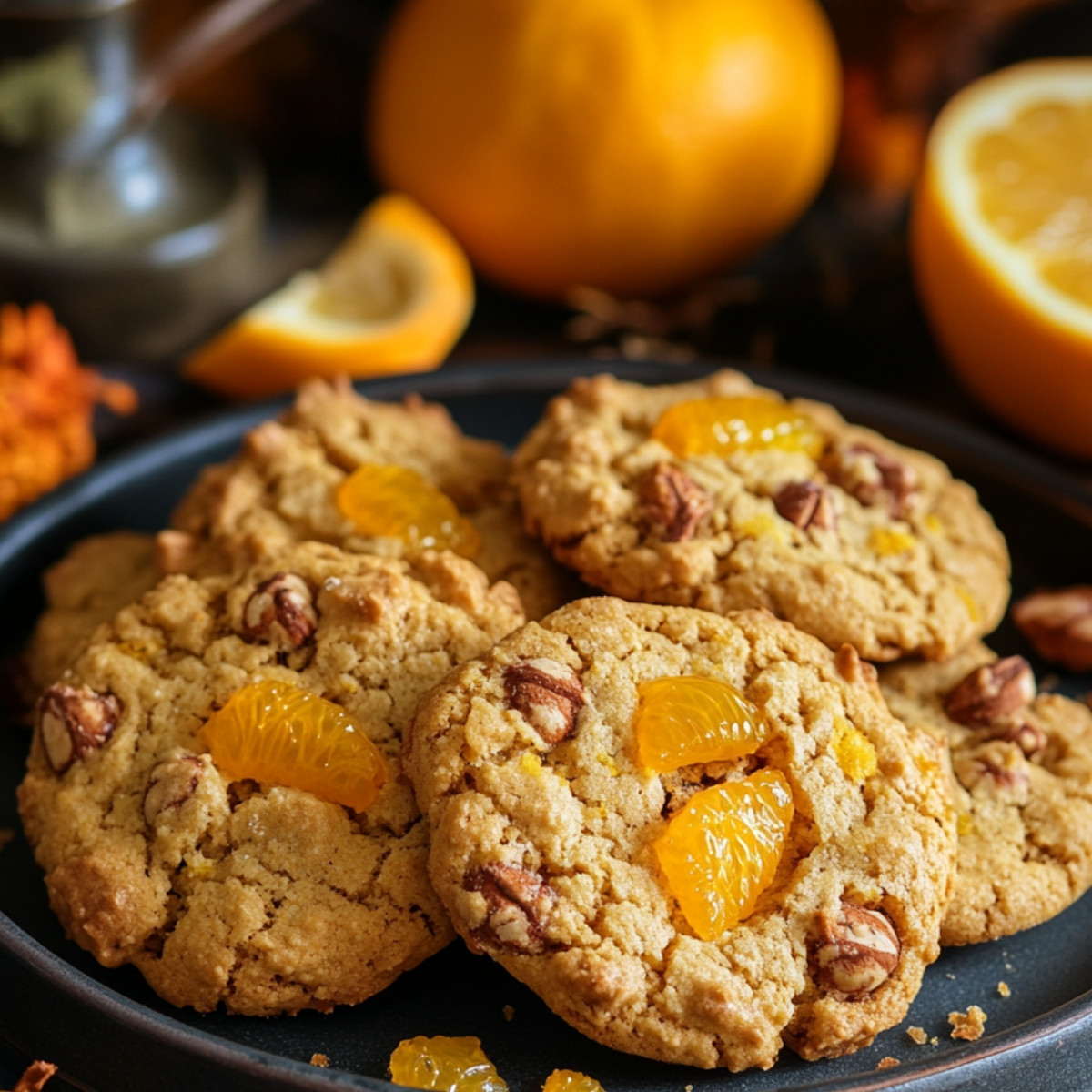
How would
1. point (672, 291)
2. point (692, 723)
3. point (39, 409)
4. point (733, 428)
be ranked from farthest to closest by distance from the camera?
point (672, 291), point (39, 409), point (733, 428), point (692, 723)

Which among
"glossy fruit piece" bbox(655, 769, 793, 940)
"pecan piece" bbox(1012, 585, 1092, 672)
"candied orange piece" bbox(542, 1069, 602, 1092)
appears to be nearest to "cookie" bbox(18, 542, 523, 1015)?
"candied orange piece" bbox(542, 1069, 602, 1092)

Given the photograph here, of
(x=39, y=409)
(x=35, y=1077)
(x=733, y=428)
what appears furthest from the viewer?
(x=39, y=409)

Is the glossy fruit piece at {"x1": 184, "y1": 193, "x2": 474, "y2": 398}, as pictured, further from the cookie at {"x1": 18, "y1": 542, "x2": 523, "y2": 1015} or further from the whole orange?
the cookie at {"x1": 18, "y1": 542, "x2": 523, "y2": 1015}

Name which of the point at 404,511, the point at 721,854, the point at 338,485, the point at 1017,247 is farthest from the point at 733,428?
the point at 1017,247

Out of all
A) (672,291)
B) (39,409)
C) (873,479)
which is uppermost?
(873,479)

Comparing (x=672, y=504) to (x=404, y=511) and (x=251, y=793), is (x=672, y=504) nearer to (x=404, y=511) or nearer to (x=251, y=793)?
(x=404, y=511)
